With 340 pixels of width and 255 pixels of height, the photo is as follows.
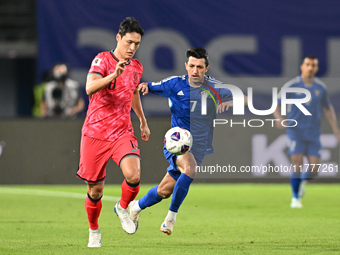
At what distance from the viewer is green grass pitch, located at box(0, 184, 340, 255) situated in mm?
6309

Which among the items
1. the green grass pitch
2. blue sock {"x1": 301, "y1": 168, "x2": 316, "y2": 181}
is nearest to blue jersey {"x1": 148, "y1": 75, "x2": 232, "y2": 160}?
the green grass pitch

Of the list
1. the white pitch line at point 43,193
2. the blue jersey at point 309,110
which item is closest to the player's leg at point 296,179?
the blue jersey at point 309,110

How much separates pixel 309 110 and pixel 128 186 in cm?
503

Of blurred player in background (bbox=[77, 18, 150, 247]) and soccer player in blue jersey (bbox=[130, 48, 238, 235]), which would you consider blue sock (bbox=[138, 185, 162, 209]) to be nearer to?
soccer player in blue jersey (bbox=[130, 48, 238, 235])

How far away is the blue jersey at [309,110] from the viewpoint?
35.0 feet

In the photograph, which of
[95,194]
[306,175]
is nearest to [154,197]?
[95,194]

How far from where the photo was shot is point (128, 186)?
662 cm

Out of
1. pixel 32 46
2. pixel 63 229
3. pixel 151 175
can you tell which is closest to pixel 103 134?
pixel 63 229

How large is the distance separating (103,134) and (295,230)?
2.46 metres

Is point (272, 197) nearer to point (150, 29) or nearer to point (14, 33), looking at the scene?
point (150, 29)

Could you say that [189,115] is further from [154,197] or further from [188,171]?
[154,197]

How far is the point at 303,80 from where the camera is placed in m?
Result: 10.7

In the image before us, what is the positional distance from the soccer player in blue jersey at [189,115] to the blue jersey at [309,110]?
356 centimetres

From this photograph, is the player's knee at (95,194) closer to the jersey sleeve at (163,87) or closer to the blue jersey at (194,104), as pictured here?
the blue jersey at (194,104)
